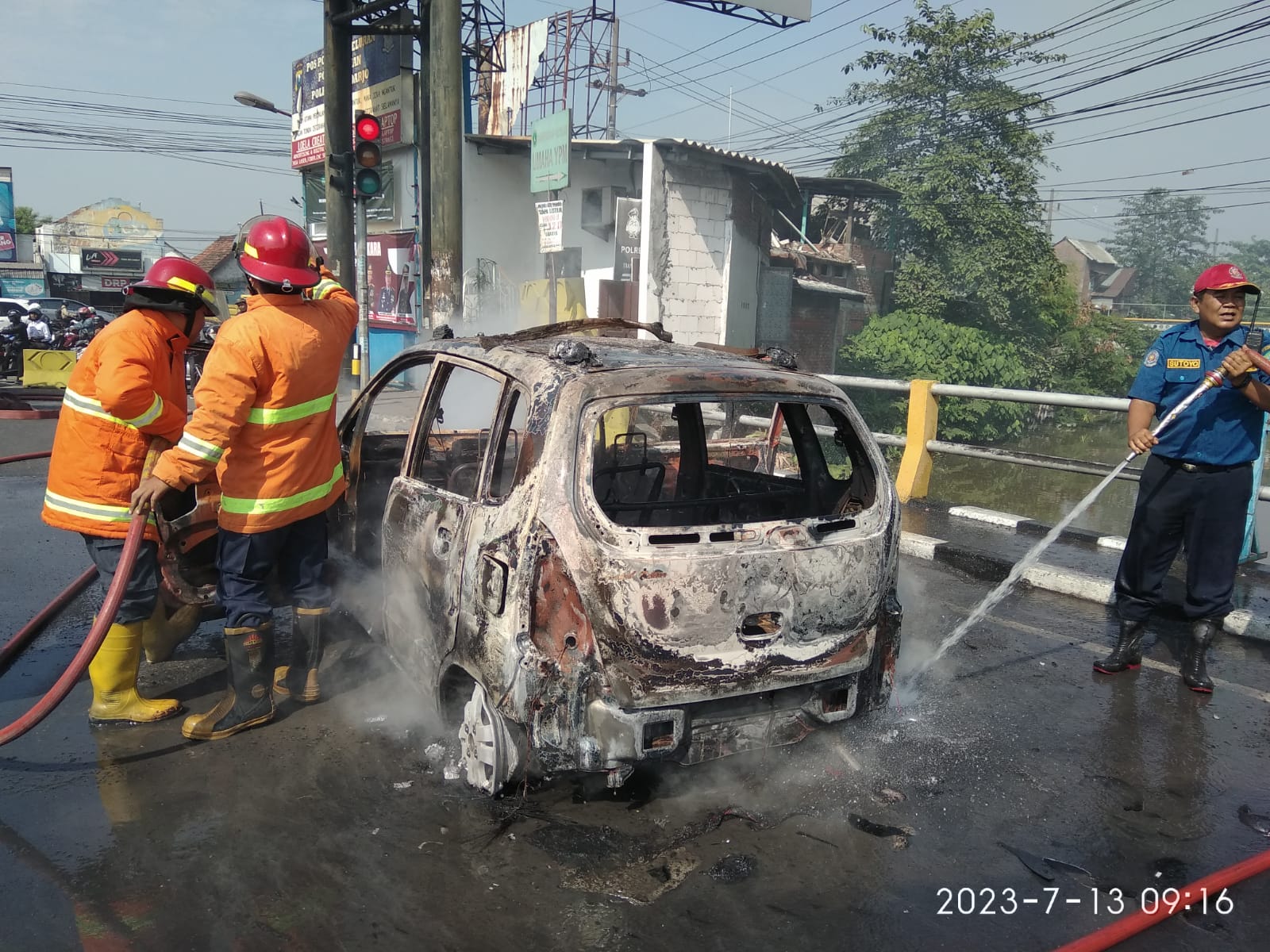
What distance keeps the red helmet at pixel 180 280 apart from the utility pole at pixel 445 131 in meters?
6.77

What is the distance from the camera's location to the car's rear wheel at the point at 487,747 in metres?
2.99

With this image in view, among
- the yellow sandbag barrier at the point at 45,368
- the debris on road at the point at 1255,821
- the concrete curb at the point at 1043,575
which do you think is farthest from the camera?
the yellow sandbag barrier at the point at 45,368

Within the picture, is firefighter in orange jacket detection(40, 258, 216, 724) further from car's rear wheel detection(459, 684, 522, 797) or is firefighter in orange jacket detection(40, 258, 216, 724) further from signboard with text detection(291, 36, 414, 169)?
signboard with text detection(291, 36, 414, 169)

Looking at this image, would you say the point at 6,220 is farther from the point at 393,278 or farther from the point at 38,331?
the point at 393,278

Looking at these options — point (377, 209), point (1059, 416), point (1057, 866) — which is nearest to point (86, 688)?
point (1057, 866)

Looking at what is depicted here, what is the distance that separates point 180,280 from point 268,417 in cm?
84

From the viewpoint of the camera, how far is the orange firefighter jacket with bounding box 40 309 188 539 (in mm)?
3598

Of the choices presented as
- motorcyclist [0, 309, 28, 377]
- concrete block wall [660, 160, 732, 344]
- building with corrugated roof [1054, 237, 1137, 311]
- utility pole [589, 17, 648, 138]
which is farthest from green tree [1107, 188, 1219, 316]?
motorcyclist [0, 309, 28, 377]

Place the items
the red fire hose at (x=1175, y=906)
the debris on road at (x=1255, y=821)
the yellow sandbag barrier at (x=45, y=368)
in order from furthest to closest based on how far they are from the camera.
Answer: the yellow sandbag barrier at (x=45, y=368)
the debris on road at (x=1255, y=821)
the red fire hose at (x=1175, y=906)

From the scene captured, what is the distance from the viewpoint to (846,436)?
3521mm

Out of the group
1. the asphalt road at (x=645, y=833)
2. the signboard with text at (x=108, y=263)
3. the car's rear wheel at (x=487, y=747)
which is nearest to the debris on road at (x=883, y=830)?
the asphalt road at (x=645, y=833)

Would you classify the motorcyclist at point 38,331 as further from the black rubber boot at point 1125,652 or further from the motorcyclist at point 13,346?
the black rubber boot at point 1125,652

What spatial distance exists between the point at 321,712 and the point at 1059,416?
Answer: 26.1m

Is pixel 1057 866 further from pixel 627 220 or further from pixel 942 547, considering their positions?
pixel 627 220
